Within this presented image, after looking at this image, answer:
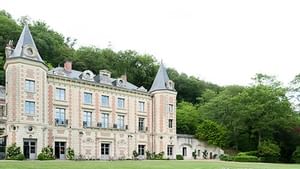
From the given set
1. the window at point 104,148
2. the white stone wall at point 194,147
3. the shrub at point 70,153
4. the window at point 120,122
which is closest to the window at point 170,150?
the white stone wall at point 194,147

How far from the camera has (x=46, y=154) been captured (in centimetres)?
4097

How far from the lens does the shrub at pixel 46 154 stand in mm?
40056

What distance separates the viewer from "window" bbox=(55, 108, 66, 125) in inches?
1750

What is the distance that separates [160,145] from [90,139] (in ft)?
33.2

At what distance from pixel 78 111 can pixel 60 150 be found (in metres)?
4.75

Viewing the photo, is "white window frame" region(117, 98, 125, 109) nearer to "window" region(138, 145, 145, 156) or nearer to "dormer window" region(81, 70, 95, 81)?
"dormer window" region(81, 70, 95, 81)

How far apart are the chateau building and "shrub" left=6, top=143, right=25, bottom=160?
59cm

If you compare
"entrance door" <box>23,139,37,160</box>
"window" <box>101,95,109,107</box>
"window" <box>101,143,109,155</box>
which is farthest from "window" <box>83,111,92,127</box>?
"entrance door" <box>23,139,37,160</box>

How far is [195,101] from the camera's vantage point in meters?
80.9

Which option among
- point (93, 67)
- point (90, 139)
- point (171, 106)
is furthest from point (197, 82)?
point (90, 139)

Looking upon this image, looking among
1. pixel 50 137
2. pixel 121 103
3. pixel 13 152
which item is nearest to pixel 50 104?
pixel 50 137

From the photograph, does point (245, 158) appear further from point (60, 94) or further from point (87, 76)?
point (60, 94)

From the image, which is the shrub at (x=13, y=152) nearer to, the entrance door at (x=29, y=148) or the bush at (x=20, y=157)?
the bush at (x=20, y=157)

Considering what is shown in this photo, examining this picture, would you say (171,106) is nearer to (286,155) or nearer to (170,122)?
(170,122)
